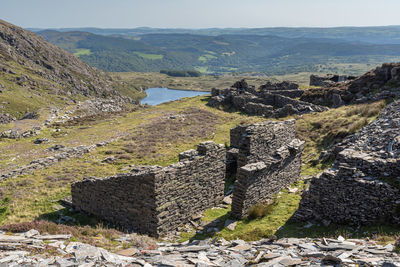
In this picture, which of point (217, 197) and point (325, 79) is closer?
point (217, 197)

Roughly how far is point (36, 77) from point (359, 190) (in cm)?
13731

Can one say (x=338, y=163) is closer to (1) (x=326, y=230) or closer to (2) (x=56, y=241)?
(1) (x=326, y=230)

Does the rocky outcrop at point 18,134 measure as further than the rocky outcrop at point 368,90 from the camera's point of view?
Yes

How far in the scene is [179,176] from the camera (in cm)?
1427

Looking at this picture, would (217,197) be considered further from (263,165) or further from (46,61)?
(46,61)

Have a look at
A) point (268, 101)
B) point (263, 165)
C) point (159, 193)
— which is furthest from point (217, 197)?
point (268, 101)

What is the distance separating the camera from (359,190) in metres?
12.0

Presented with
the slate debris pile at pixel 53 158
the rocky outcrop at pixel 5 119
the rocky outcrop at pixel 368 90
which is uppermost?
the rocky outcrop at pixel 368 90

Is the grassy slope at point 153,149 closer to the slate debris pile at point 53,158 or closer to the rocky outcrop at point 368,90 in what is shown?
the slate debris pile at point 53,158

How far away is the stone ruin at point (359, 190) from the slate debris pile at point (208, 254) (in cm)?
246

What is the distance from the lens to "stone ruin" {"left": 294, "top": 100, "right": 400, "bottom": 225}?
11.5m

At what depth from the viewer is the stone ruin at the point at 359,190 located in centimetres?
1149

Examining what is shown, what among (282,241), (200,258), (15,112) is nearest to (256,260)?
(200,258)

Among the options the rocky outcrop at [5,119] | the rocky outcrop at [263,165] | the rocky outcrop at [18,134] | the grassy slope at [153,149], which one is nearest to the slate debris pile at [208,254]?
the grassy slope at [153,149]
